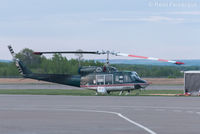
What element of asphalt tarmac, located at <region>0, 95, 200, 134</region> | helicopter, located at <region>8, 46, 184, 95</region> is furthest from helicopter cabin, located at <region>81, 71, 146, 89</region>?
asphalt tarmac, located at <region>0, 95, 200, 134</region>

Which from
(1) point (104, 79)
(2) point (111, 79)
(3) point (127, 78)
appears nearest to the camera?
(3) point (127, 78)

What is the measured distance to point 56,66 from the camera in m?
81.3

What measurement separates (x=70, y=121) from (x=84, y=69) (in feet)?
80.5

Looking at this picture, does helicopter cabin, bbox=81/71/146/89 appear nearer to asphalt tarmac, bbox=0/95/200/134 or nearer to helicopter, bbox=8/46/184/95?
helicopter, bbox=8/46/184/95

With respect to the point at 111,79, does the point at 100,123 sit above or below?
below

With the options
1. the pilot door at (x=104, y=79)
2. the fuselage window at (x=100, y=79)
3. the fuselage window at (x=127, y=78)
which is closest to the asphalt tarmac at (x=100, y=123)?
the fuselage window at (x=127, y=78)

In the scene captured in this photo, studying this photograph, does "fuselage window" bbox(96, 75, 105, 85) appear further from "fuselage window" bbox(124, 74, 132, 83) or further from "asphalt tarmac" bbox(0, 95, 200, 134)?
"asphalt tarmac" bbox(0, 95, 200, 134)

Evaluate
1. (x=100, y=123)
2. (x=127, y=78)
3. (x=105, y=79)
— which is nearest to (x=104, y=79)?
(x=105, y=79)

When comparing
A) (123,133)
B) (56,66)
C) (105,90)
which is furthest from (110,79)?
(56,66)

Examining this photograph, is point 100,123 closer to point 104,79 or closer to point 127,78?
point 127,78

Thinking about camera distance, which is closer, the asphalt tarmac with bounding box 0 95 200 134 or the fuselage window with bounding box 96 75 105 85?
the asphalt tarmac with bounding box 0 95 200 134

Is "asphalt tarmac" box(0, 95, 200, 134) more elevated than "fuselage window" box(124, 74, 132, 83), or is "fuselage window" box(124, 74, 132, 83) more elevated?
"fuselage window" box(124, 74, 132, 83)

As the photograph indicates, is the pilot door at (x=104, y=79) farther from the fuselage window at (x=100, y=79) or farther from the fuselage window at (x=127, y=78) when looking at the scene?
the fuselage window at (x=127, y=78)

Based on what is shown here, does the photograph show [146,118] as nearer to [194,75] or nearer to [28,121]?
Result: [28,121]
